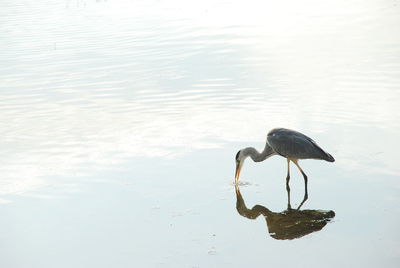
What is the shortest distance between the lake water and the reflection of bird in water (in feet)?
0.08

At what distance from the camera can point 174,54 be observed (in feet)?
65.0

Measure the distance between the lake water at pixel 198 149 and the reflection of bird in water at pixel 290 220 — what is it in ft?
0.08

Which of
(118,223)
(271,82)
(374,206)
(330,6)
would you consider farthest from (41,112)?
(330,6)

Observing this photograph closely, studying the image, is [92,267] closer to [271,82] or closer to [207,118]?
[207,118]

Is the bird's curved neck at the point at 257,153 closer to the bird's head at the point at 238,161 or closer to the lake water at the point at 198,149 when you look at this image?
the bird's head at the point at 238,161

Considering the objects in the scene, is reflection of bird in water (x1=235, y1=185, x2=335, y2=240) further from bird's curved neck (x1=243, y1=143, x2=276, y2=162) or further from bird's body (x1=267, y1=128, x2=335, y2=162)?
bird's curved neck (x1=243, y1=143, x2=276, y2=162)

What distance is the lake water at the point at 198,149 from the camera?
777cm

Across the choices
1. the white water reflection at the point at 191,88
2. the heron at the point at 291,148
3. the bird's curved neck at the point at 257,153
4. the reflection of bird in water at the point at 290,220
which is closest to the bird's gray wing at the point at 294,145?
the heron at the point at 291,148

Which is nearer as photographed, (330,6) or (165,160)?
(165,160)

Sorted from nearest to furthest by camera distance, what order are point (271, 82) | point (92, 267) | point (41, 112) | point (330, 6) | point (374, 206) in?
point (92, 267)
point (374, 206)
point (41, 112)
point (271, 82)
point (330, 6)

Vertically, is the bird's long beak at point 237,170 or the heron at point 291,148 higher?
the heron at point 291,148

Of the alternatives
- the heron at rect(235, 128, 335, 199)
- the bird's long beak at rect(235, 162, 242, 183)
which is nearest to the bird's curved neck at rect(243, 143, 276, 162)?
the heron at rect(235, 128, 335, 199)

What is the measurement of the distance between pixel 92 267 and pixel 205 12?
2364 centimetres

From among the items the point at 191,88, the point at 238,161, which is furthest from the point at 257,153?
the point at 191,88
